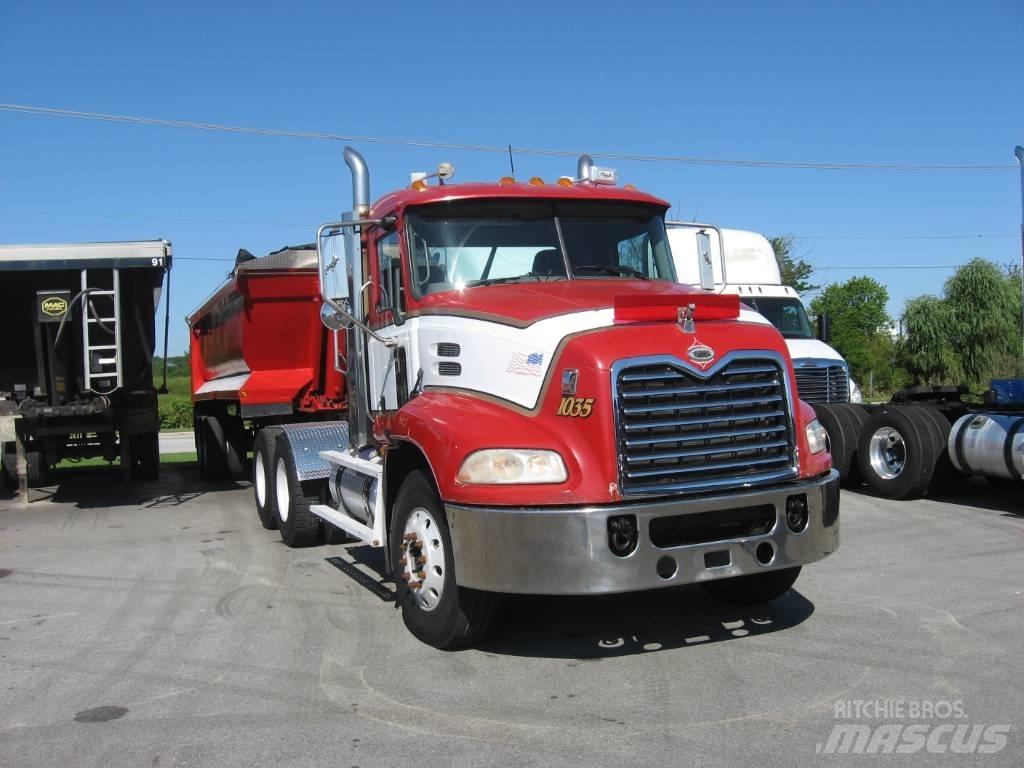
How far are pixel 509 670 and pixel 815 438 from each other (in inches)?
88.6

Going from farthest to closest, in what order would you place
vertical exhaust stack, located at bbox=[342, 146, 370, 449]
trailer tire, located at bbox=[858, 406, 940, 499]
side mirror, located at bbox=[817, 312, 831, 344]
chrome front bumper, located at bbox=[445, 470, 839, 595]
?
1. side mirror, located at bbox=[817, 312, 831, 344]
2. trailer tire, located at bbox=[858, 406, 940, 499]
3. vertical exhaust stack, located at bbox=[342, 146, 370, 449]
4. chrome front bumper, located at bbox=[445, 470, 839, 595]

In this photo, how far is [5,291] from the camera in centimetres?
1150

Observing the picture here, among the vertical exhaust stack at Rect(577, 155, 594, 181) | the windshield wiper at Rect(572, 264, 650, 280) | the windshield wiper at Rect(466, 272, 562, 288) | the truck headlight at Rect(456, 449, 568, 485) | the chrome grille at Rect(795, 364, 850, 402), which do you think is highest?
the vertical exhaust stack at Rect(577, 155, 594, 181)

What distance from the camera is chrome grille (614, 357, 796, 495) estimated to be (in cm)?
497

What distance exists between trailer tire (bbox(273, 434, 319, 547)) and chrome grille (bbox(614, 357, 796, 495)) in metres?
4.42

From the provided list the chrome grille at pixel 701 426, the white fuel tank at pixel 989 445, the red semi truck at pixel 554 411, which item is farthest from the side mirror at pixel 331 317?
the white fuel tank at pixel 989 445

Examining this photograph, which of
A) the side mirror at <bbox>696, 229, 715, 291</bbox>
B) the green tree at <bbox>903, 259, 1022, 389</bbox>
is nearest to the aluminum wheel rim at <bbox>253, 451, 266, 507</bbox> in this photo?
the side mirror at <bbox>696, 229, 715, 291</bbox>

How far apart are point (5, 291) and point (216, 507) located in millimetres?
3612

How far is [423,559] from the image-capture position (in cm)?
558

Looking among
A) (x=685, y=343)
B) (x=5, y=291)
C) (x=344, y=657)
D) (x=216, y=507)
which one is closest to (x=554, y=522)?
(x=685, y=343)

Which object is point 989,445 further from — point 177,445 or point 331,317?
point 177,445

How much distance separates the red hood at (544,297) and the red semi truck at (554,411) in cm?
2

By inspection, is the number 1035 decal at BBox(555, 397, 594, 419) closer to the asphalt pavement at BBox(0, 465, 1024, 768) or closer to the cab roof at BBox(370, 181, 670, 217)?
the asphalt pavement at BBox(0, 465, 1024, 768)

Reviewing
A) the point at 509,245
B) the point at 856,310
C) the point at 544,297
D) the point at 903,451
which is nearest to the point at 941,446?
the point at 903,451
